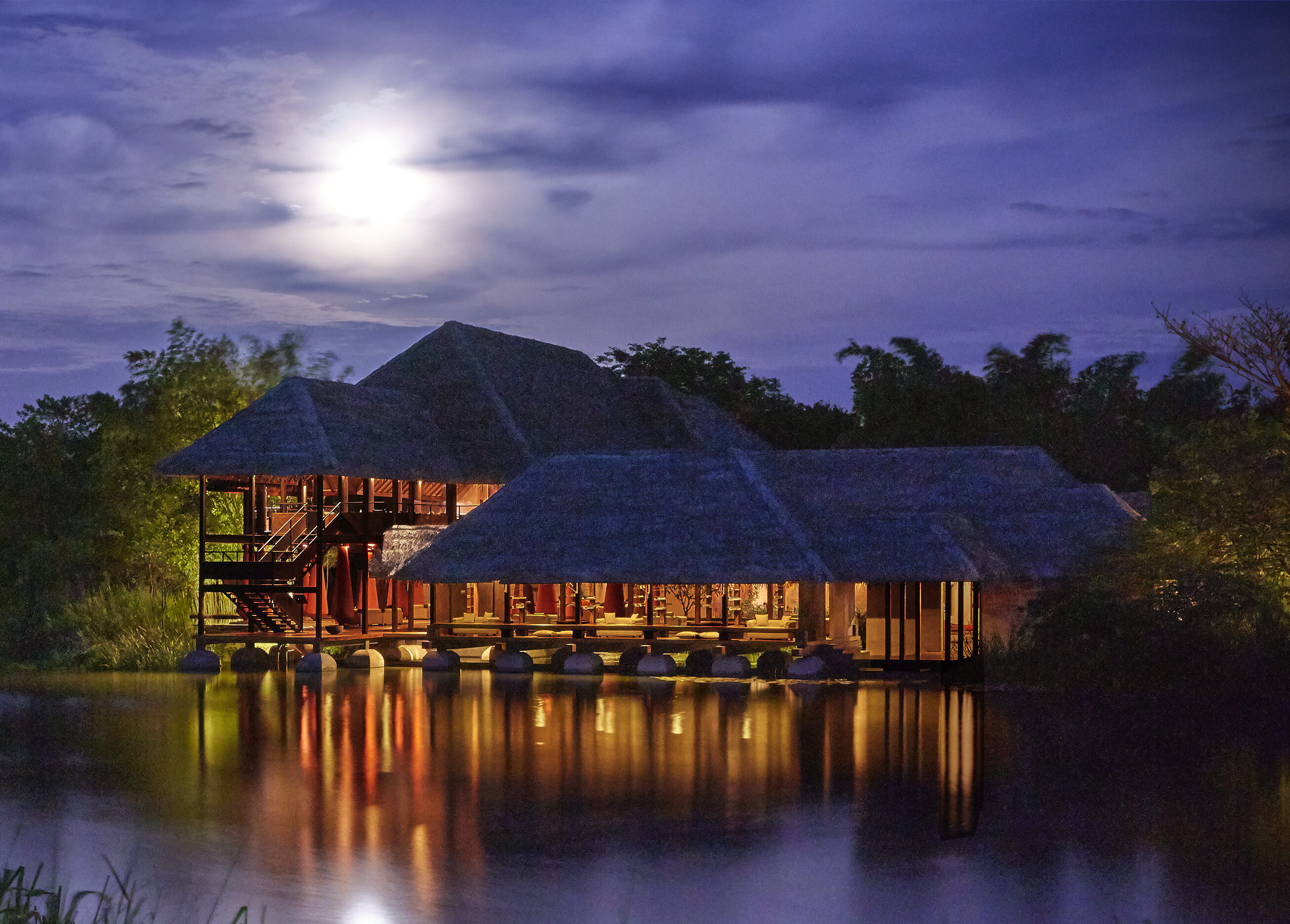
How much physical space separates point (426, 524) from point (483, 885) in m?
30.1

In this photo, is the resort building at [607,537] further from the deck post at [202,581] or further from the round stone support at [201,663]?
the round stone support at [201,663]

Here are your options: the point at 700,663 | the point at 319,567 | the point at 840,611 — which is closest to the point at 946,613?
the point at 840,611

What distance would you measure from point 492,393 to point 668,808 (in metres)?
31.6

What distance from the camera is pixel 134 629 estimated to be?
40188mm

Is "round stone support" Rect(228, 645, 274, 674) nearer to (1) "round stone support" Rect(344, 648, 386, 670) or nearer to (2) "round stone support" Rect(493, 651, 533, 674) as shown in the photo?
(1) "round stone support" Rect(344, 648, 386, 670)

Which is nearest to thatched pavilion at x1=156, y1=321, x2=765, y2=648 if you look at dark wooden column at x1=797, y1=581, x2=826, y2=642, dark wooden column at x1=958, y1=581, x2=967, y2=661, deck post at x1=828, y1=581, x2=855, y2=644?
dark wooden column at x1=797, y1=581, x2=826, y2=642

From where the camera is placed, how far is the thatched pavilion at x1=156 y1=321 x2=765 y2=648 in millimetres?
38219

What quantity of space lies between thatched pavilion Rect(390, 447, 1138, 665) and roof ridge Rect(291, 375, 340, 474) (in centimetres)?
310

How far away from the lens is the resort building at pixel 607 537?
35750 millimetres

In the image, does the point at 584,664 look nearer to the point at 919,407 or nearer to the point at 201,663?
the point at 201,663

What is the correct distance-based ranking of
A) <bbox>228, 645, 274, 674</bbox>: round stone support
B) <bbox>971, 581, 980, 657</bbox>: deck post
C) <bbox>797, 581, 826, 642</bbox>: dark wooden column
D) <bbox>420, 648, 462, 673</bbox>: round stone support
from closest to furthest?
1. <bbox>971, 581, 980, 657</bbox>: deck post
2. <bbox>420, 648, 462, 673</bbox>: round stone support
3. <bbox>797, 581, 826, 642</bbox>: dark wooden column
4. <bbox>228, 645, 274, 674</bbox>: round stone support

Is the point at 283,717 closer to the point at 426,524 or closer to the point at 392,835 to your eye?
the point at 392,835

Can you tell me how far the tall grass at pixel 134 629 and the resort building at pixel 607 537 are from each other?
1036 millimetres

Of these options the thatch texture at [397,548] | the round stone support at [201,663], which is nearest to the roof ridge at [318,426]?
the thatch texture at [397,548]
